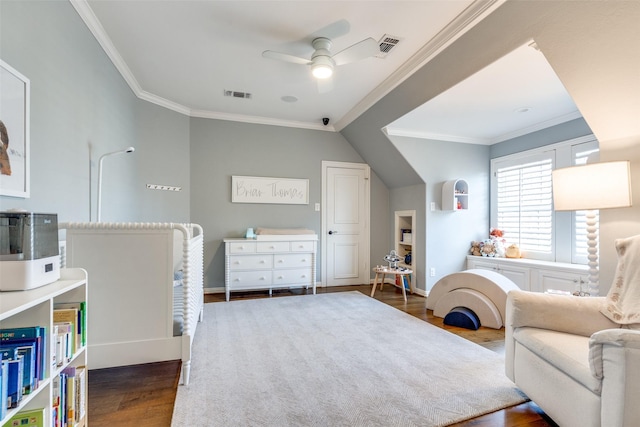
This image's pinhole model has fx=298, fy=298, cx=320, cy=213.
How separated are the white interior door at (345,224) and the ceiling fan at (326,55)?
2375 mm

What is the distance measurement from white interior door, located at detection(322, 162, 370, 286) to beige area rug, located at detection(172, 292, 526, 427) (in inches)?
66.3

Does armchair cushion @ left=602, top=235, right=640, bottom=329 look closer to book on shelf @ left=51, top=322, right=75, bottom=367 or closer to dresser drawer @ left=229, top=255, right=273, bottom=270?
book on shelf @ left=51, top=322, right=75, bottom=367

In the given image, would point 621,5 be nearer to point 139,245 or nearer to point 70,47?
point 139,245

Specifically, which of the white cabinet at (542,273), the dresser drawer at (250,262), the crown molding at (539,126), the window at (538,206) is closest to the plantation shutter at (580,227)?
the window at (538,206)

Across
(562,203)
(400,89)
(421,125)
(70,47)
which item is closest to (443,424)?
(562,203)

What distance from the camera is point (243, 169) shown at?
14.3 feet

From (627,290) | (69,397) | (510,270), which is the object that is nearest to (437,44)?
(627,290)

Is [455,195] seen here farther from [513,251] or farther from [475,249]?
[513,251]

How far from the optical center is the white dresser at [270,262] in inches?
154

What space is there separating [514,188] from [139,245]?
178 inches

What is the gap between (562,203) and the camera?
6.77 ft

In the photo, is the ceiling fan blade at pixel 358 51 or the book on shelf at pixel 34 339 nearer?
the book on shelf at pixel 34 339

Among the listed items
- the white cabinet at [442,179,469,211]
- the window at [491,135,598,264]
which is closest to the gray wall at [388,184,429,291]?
the white cabinet at [442,179,469,211]

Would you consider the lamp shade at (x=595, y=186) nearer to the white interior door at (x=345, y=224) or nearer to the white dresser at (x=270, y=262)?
the white dresser at (x=270, y=262)
